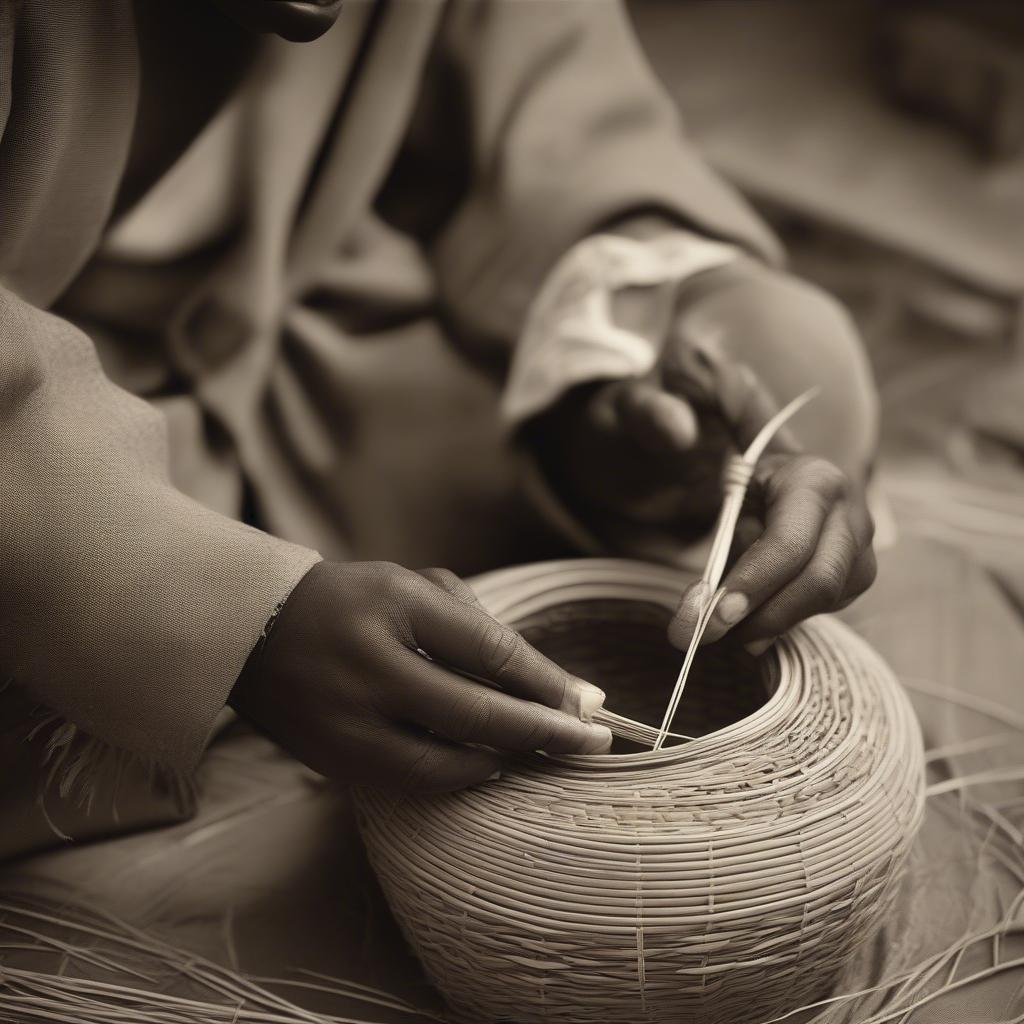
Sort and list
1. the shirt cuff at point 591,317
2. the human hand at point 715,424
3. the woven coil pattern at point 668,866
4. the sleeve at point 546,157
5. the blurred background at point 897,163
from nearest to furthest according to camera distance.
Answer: the woven coil pattern at point 668,866 → the human hand at point 715,424 → the shirt cuff at point 591,317 → the sleeve at point 546,157 → the blurred background at point 897,163

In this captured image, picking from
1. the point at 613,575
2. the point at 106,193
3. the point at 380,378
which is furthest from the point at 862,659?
the point at 106,193

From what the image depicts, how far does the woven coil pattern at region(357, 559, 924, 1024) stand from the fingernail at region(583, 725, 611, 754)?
0.08 ft

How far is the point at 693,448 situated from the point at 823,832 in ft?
1.40

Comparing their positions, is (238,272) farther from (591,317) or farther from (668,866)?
(668,866)

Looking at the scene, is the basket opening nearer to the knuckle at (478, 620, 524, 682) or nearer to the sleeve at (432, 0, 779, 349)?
the knuckle at (478, 620, 524, 682)

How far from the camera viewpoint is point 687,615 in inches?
32.1

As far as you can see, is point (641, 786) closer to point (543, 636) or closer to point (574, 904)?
point (574, 904)

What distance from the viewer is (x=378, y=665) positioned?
729mm

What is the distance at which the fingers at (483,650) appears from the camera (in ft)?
2.40

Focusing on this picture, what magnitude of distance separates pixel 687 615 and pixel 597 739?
0.37ft

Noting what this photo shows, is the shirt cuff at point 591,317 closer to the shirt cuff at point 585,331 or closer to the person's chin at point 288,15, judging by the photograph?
the shirt cuff at point 585,331

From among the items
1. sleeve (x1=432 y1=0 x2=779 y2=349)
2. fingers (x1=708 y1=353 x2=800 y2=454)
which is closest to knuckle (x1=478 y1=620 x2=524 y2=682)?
fingers (x1=708 y1=353 x2=800 y2=454)

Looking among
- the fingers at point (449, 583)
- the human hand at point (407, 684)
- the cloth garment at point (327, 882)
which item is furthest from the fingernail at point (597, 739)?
the cloth garment at point (327, 882)

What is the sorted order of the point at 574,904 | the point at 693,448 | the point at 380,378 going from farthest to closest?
the point at 380,378
the point at 693,448
the point at 574,904
